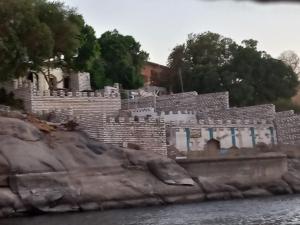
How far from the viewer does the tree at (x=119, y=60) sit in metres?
57.2

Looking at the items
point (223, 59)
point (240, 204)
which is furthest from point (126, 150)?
point (223, 59)

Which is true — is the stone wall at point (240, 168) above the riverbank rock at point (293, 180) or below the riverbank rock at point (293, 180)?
above

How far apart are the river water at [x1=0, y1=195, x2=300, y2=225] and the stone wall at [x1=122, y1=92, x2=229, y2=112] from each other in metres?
19.3

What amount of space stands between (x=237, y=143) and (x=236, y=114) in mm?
5044

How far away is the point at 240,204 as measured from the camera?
31.1 m

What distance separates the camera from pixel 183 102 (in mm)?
51531

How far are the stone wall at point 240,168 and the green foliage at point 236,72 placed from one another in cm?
1619

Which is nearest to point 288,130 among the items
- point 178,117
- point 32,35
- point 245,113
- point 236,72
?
point 245,113

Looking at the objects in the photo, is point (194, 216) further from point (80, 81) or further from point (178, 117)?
point (80, 81)

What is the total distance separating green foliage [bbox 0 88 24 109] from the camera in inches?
1626

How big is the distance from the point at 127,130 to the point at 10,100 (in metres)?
10.4

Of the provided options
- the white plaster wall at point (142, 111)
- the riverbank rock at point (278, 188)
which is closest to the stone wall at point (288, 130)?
the riverbank rock at point (278, 188)

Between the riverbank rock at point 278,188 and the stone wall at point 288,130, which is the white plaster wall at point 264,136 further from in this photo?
the riverbank rock at point 278,188

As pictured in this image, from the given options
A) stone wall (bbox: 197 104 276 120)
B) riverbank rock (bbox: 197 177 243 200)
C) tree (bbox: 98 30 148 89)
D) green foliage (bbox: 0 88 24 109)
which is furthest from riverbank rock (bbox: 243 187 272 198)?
tree (bbox: 98 30 148 89)
